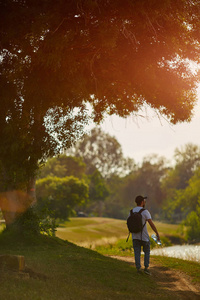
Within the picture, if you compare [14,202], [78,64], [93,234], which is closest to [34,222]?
[14,202]

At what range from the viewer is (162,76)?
1501 cm

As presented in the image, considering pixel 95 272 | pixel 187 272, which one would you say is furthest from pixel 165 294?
pixel 187 272

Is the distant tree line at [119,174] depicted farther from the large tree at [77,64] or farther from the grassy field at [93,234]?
the large tree at [77,64]

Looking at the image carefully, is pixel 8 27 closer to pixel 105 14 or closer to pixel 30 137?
pixel 105 14

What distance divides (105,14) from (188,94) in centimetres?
554

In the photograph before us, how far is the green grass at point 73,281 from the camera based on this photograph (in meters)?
7.73

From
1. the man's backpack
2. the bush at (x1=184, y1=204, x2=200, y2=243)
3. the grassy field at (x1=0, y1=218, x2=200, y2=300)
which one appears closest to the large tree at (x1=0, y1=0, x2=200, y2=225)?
the grassy field at (x1=0, y1=218, x2=200, y2=300)

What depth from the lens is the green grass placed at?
7.73 meters

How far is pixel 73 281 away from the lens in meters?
9.41

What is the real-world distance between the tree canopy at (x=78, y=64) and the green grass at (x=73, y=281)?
4.30 meters

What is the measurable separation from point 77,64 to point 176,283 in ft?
24.9

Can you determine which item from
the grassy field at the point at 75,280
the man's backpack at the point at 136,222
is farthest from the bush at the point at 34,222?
the man's backpack at the point at 136,222

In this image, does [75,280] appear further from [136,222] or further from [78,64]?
[78,64]

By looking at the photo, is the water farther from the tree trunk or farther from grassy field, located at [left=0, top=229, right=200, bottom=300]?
the tree trunk
